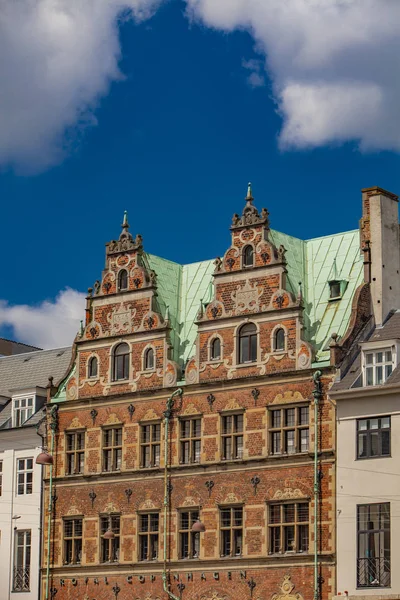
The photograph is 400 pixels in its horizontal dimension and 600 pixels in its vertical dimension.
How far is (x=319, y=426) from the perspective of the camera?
5356 centimetres

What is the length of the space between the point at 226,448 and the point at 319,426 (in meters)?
4.56

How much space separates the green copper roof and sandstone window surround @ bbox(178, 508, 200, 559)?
6.42m

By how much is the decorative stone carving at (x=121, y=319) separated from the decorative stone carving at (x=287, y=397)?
8.17 metres

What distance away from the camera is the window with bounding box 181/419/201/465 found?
188ft

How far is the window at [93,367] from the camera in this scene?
61.1 meters

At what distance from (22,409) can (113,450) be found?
7.21 meters

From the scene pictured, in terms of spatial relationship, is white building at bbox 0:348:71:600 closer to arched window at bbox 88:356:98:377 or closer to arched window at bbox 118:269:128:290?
arched window at bbox 88:356:98:377

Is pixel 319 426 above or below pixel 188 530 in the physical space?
above

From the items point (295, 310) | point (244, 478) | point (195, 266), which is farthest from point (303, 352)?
point (195, 266)

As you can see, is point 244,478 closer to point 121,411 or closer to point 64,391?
Result: point 121,411

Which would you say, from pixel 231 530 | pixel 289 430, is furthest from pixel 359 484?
pixel 231 530

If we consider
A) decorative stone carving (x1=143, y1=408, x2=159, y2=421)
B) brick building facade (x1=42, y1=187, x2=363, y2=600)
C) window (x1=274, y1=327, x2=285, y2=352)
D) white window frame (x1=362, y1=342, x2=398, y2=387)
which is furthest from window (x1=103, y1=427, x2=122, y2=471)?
white window frame (x1=362, y1=342, x2=398, y2=387)

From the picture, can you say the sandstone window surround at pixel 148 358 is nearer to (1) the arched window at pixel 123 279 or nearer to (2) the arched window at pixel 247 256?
(1) the arched window at pixel 123 279

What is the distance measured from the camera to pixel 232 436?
56.2 m
